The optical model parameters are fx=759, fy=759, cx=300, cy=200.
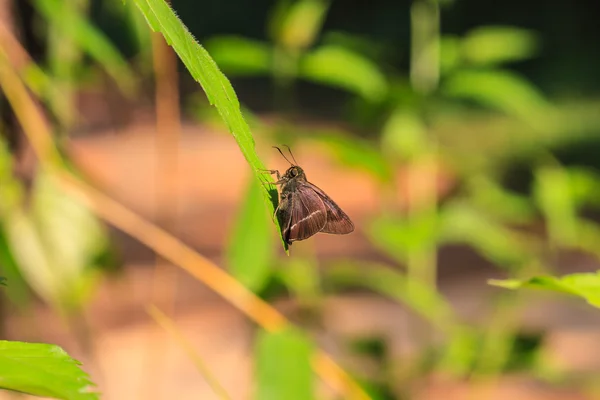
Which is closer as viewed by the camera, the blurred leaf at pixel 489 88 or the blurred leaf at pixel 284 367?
the blurred leaf at pixel 284 367

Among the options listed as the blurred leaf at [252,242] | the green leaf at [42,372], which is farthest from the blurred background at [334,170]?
the green leaf at [42,372]

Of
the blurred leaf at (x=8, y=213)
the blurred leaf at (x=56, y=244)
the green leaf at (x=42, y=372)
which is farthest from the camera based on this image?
the blurred leaf at (x=56, y=244)

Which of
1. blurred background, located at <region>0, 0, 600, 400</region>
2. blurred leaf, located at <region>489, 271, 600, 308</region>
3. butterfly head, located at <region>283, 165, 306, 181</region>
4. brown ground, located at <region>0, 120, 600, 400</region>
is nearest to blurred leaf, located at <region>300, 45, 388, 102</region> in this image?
blurred background, located at <region>0, 0, 600, 400</region>

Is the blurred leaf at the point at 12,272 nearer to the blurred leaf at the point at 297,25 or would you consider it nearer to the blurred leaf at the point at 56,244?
the blurred leaf at the point at 56,244

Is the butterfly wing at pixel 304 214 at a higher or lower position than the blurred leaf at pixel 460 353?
lower

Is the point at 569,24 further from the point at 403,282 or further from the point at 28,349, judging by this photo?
the point at 28,349

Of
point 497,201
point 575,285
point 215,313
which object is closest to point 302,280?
point 497,201
